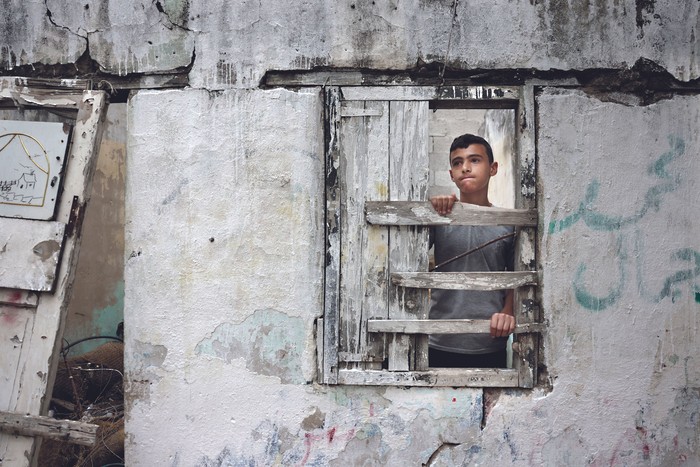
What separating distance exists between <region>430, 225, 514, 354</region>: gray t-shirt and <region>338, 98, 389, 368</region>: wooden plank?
0.39m

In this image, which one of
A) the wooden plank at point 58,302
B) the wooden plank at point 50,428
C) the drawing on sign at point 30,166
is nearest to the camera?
the wooden plank at point 50,428

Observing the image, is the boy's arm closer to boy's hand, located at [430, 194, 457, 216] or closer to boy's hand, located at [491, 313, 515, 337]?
boy's hand, located at [491, 313, 515, 337]

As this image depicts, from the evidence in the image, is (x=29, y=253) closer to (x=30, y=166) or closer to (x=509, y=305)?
(x=30, y=166)

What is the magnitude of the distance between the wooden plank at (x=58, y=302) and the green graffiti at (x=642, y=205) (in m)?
2.66

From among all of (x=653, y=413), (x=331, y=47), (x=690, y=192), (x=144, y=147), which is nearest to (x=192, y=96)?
(x=144, y=147)

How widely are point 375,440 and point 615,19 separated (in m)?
2.72

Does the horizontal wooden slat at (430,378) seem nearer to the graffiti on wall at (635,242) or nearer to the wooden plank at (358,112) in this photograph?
the graffiti on wall at (635,242)

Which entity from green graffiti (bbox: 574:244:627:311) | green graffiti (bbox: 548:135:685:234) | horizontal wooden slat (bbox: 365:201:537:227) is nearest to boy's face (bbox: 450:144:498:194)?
horizontal wooden slat (bbox: 365:201:537:227)

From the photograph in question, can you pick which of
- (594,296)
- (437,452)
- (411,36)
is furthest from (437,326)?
(411,36)

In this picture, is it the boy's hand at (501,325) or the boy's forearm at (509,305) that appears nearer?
the boy's hand at (501,325)

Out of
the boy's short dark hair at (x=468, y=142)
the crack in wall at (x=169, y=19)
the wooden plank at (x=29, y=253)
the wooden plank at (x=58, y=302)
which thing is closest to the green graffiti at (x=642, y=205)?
the boy's short dark hair at (x=468, y=142)

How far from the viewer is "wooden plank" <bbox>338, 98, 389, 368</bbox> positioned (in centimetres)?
360

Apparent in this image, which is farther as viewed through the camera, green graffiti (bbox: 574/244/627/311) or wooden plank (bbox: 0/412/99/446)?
green graffiti (bbox: 574/244/627/311)

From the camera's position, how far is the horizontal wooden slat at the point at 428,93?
361 cm
